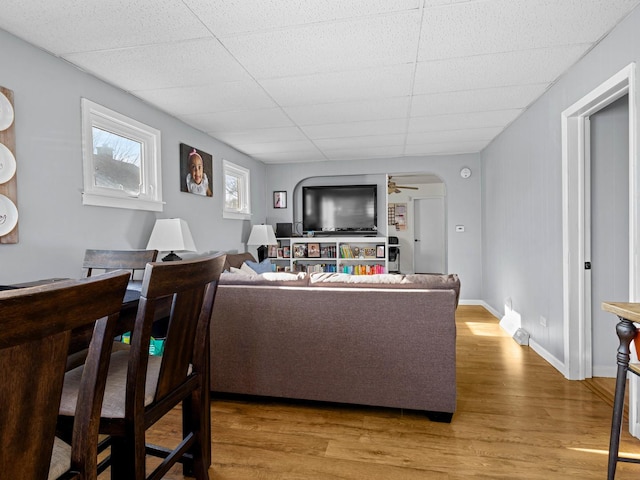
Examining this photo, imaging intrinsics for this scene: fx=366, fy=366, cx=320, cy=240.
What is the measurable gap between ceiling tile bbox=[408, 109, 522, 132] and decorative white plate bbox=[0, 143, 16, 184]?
3.33 metres

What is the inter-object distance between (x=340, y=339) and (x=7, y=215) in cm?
202

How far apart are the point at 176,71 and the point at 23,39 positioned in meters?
0.85

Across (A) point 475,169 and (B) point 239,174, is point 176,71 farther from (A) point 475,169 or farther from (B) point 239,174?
(A) point 475,169

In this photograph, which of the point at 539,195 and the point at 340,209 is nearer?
the point at 539,195

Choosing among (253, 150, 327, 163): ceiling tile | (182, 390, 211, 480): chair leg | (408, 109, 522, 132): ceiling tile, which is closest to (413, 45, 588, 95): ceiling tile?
(408, 109, 522, 132): ceiling tile

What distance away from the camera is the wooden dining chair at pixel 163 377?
107 cm

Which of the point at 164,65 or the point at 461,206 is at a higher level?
the point at 164,65

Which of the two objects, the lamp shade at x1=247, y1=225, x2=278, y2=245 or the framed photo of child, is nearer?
the framed photo of child

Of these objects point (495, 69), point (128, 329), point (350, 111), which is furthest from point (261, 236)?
point (128, 329)

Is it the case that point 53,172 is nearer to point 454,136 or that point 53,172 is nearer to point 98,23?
point 98,23

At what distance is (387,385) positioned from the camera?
7.07 ft

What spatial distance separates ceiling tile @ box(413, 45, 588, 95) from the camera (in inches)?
97.5

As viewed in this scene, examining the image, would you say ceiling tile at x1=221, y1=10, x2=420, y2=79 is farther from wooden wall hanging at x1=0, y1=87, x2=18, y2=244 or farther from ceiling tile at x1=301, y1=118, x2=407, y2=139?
ceiling tile at x1=301, y1=118, x2=407, y2=139

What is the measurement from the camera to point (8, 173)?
6.73ft
